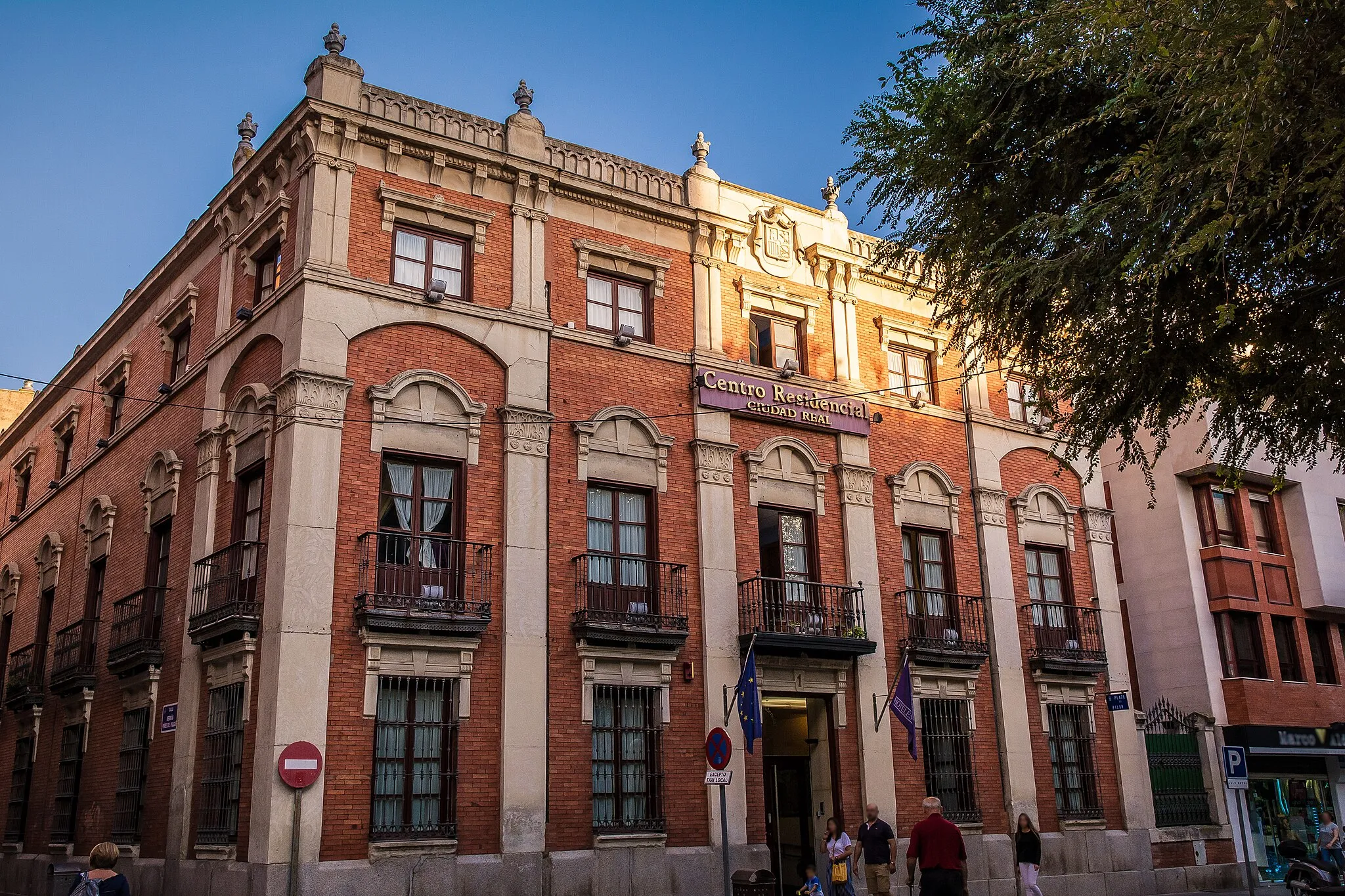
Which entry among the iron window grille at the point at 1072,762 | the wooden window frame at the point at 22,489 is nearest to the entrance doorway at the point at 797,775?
the iron window grille at the point at 1072,762

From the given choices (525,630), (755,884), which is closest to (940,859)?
(755,884)

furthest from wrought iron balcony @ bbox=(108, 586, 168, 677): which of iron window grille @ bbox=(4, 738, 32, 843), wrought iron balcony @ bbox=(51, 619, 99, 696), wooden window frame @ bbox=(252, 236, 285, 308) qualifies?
iron window grille @ bbox=(4, 738, 32, 843)

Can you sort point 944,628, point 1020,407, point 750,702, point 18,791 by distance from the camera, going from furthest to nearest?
point 1020,407
point 18,791
point 944,628
point 750,702

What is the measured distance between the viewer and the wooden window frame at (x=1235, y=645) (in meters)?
28.5

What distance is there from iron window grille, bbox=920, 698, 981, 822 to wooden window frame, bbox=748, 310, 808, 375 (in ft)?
23.4

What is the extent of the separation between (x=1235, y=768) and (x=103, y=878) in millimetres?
15887

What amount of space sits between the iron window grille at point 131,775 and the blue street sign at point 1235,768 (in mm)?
18010

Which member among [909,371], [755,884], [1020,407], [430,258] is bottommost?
[755,884]

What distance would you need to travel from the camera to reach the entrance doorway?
2138 cm

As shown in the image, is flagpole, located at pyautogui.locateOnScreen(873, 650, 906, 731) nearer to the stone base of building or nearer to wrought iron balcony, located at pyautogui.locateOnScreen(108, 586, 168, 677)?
the stone base of building

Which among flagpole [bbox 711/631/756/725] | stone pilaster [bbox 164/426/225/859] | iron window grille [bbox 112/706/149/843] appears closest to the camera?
stone pilaster [bbox 164/426/225/859]

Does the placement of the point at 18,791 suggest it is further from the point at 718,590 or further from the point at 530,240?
the point at 530,240

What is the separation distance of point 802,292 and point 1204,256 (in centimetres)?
1229

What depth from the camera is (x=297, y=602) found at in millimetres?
17109
